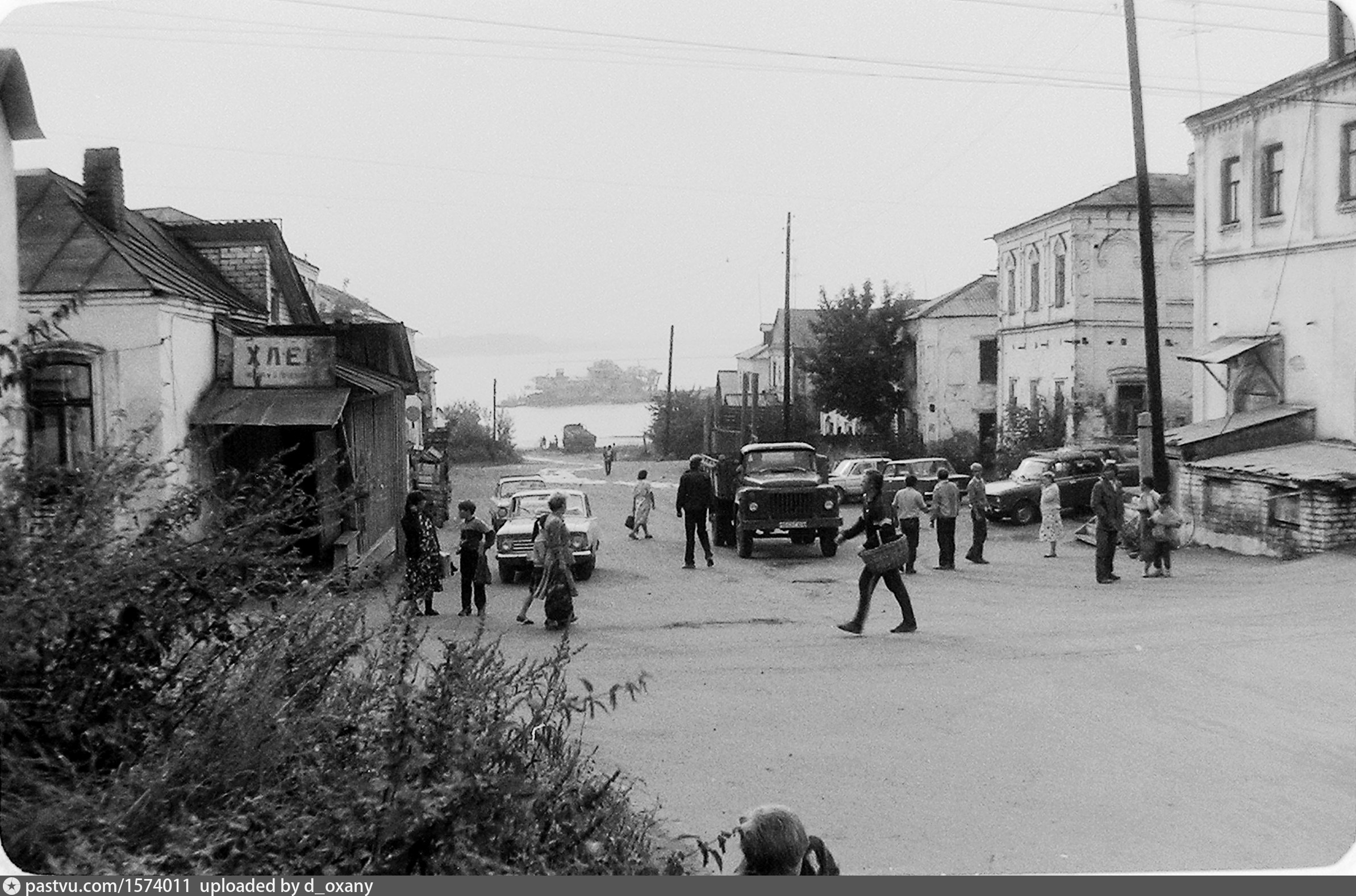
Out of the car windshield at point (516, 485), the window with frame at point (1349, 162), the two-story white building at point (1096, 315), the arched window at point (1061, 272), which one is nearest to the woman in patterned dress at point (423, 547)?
the two-story white building at point (1096, 315)

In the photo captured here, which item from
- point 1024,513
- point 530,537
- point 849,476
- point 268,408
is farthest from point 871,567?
point 1024,513

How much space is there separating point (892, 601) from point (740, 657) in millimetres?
3148

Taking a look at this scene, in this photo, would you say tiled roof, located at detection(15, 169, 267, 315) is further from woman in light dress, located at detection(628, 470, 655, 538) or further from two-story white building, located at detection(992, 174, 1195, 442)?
woman in light dress, located at detection(628, 470, 655, 538)

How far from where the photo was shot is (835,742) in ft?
21.5

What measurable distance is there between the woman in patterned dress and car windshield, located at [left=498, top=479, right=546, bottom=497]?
8635mm

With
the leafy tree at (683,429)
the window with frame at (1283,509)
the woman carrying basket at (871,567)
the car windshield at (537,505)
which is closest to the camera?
the window with frame at (1283,509)

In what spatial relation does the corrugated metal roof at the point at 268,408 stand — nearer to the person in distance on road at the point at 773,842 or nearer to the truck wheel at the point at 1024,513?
the person in distance on road at the point at 773,842

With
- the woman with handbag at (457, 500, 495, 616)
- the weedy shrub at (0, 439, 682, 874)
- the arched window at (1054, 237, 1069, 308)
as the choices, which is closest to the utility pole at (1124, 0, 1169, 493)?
the arched window at (1054, 237, 1069, 308)

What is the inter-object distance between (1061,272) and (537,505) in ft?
27.7

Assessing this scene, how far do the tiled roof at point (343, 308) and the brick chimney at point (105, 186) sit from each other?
1.92 m

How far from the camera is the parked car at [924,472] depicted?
513 inches

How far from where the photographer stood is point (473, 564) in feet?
38.1

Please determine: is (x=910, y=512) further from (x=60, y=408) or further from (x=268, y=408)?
(x=60, y=408)
